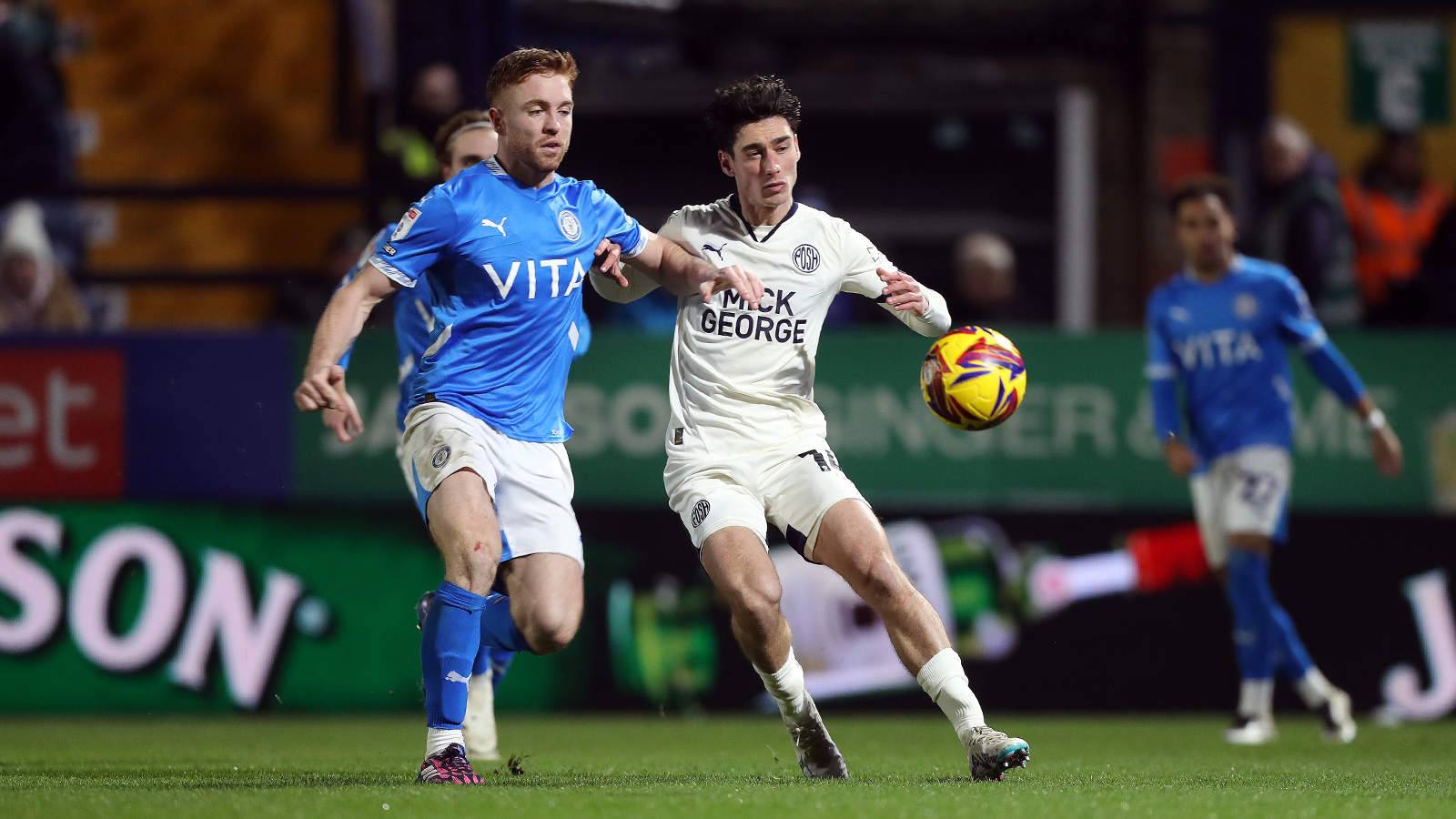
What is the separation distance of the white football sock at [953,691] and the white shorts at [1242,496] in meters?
3.39

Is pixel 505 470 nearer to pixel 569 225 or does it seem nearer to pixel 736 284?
pixel 569 225

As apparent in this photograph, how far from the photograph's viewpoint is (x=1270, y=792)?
582 cm

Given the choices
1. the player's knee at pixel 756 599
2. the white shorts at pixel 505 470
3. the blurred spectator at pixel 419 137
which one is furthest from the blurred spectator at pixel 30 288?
the player's knee at pixel 756 599

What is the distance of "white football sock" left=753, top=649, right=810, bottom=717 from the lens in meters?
6.05

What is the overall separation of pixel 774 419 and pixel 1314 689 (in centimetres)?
386

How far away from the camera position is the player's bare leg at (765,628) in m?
5.93

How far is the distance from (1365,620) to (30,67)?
8.51 m

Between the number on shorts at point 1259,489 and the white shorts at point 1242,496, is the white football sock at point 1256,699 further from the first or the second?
the number on shorts at point 1259,489

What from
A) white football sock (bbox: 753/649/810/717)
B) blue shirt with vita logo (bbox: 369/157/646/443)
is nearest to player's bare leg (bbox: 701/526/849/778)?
white football sock (bbox: 753/649/810/717)

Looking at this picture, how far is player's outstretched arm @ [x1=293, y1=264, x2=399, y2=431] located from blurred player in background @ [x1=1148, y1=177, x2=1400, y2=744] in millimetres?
4463

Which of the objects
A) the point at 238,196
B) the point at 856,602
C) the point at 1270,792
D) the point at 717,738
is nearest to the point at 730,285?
the point at 1270,792

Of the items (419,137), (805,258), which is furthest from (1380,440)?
(419,137)

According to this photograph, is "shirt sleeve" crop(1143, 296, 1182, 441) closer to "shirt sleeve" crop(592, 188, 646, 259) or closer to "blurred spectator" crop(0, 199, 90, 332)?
"shirt sleeve" crop(592, 188, 646, 259)

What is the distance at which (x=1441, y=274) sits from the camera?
38.1ft
